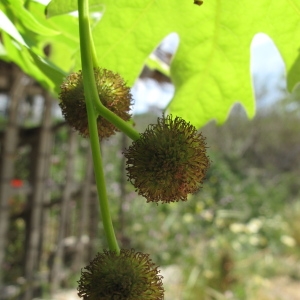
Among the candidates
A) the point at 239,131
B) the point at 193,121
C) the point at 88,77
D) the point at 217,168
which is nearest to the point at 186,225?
the point at 217,168

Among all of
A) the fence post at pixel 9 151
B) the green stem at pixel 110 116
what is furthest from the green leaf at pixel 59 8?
the fence post at pixel 9 151

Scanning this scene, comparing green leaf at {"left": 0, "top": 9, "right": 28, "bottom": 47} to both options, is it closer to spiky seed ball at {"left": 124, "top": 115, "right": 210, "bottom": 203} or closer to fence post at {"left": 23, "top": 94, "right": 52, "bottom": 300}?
spiky seed ball at {"left": 124, "top": 115, "right": 210, "bottom": 203}

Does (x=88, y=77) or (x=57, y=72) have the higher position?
(x=57, y=72)

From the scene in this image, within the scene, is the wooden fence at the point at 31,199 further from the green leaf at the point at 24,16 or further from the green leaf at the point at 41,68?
the green leaf at the point at 24,16

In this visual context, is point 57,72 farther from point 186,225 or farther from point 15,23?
point 186,225

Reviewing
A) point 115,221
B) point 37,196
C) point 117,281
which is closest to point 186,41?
point 117,281

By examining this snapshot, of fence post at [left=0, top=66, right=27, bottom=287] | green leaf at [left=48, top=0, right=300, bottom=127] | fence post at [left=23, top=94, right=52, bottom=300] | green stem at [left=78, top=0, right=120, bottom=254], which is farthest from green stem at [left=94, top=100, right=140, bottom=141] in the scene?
fence post at [left=23, top=94, right=52, bottom=300]
